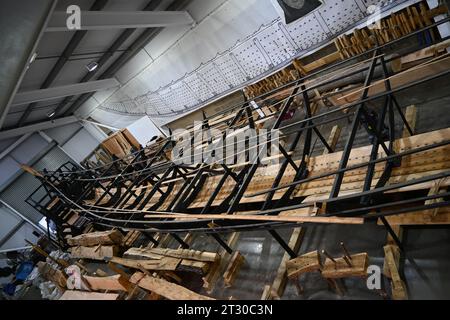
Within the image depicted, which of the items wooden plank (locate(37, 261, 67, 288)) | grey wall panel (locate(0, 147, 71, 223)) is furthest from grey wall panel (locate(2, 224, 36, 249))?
wooden plank (locate(37, 261, 67, 288))

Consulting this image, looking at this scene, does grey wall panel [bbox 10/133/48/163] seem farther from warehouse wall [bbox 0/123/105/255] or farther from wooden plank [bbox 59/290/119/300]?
wooden plank [bbox 59/290/119/300]

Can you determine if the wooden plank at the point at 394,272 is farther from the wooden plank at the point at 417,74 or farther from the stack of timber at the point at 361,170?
the wooden plank at the point at 417,74

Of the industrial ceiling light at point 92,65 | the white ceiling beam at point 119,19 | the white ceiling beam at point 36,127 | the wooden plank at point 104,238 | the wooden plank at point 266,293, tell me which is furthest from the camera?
the white ceiling beam at point 36,127

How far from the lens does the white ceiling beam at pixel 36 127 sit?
12.6 metres

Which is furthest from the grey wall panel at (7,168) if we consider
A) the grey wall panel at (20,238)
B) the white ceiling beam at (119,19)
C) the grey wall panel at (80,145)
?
the white ceiling beam at (119,19)

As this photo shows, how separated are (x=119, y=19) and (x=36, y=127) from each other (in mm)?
10688

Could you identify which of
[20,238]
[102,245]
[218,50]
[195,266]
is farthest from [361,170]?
[20,238]

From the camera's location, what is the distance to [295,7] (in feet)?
20.2

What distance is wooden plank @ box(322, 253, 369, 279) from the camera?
2381mm

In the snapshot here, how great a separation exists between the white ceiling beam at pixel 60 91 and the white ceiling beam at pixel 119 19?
441cm

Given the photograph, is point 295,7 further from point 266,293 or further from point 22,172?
point 22,172

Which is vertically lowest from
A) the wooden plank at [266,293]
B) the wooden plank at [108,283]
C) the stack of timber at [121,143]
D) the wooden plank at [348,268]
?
the wooden plank at [266,293]

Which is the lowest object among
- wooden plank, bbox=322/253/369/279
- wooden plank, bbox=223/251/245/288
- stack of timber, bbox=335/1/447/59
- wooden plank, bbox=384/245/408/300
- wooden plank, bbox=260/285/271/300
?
wooden plank, bbox=384/245/408/300

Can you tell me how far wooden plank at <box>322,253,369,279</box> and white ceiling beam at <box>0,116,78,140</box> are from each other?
1516cm
